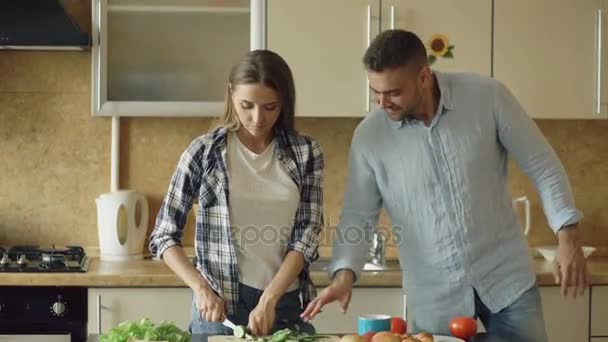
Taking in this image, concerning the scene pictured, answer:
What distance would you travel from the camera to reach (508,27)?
10.1ft

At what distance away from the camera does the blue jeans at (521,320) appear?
2.14m

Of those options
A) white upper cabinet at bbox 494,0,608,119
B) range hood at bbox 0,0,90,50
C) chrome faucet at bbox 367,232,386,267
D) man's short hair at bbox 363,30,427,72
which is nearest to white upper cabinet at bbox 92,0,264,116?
range hood at bbox 0,0,90,50

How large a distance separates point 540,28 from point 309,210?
1.33 meters

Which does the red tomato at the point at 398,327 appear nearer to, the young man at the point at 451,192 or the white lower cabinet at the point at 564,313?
the young man at the point at 451,192

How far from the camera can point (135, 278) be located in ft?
9.53

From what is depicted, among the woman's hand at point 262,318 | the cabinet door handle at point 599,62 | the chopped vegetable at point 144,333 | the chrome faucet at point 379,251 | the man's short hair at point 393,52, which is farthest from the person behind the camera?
the chrome faucet at point 379,251

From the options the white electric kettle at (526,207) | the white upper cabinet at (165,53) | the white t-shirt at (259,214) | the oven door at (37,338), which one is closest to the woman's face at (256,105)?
the white t-shirt at (259,214)

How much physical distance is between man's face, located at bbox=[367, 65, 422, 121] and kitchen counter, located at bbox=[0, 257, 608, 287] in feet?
2.99

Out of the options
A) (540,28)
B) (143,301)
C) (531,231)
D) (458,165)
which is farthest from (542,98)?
(143,301)

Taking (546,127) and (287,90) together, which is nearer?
(287,90)

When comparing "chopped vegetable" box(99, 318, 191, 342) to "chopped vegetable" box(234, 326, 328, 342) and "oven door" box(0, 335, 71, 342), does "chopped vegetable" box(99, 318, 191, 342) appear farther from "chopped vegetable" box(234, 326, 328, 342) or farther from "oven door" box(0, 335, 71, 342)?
"oven door" box(0, 335, 71, 342)

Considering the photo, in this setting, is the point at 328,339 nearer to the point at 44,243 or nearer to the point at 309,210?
the point at 309,210

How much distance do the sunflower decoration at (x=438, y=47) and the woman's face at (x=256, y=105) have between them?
109cm

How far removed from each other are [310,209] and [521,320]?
552 mm
